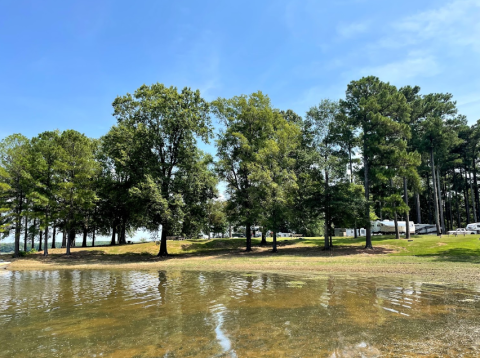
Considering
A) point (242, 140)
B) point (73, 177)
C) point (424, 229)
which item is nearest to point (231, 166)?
point (242, 140)

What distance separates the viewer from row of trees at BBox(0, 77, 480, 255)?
30500mm

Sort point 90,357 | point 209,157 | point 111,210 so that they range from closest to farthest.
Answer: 1. point 90,357
2. point 209,157
3. point 111,210

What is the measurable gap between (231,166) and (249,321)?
94.0ft

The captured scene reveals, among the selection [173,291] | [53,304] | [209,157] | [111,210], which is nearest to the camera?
[53,304]

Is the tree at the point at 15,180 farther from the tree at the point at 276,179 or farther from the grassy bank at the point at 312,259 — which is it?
the tree at the point at 276,179

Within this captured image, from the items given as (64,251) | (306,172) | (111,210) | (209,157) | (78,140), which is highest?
(78,140)

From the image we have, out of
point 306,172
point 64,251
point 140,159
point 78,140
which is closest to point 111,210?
point 64,251

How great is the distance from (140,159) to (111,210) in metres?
16.8

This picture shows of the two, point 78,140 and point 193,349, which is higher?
point 78,140

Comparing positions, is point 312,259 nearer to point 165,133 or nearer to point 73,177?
point 165,133

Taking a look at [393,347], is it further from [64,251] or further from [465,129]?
[465,129]

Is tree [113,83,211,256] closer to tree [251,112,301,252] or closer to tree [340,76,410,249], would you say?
tree [251,112,301,252]

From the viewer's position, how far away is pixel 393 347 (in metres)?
5.69

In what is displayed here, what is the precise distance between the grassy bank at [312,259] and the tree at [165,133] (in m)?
5.16
